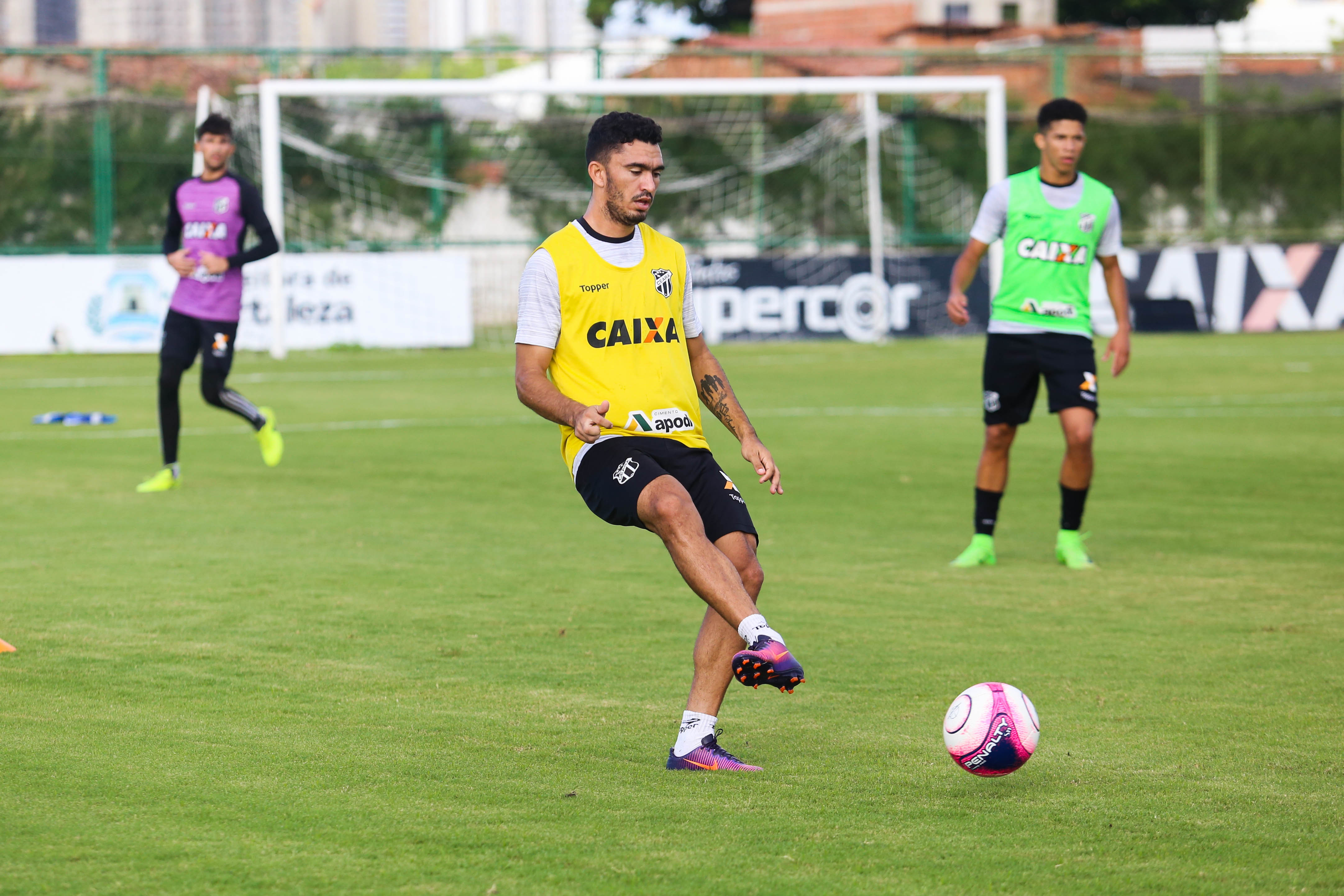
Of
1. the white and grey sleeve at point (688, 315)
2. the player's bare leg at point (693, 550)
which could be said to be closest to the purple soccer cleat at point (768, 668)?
the player's bare leg at point (693, 550)

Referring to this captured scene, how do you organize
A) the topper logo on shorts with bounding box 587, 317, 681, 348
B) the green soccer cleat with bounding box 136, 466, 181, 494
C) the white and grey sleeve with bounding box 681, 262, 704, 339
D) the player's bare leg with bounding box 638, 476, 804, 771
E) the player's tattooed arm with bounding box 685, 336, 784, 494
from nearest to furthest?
the player's bare leg with bounding box 638, 476, 804, 771 < the topper logo on shorts with bounding box 587, 317, 681, 348 < the player's tattooed arm with bounding box 685, 336, 784, 494 < the white and grey sleeve with bounding box 681, 262, 704, 339 < the green soccer cleat with bounding box 136, 466, 181, 494

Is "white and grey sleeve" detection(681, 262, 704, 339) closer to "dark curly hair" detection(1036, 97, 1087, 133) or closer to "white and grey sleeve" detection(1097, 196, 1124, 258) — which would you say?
"dark curly hair" detection(1036, 97, 1087, 133)

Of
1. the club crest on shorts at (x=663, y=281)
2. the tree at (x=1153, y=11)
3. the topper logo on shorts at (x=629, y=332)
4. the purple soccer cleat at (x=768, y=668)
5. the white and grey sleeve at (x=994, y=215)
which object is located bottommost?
the purple soccer cleat at (x=768, y=668)

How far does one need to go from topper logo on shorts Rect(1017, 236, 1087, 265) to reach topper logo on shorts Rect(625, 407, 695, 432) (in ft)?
13.4

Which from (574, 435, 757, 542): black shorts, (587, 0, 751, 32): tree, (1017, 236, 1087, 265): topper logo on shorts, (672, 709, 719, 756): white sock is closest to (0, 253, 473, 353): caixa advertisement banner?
(1017, 236, 1087, 265): topper logo on shorts

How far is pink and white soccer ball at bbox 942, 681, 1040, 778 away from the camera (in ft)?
15.4

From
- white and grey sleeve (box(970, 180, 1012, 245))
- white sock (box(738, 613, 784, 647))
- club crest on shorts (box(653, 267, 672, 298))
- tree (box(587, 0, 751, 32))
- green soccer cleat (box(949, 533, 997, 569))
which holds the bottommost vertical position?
green soccer cleat (box(949, 533, 997, 569))

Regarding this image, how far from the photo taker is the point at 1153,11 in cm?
5756

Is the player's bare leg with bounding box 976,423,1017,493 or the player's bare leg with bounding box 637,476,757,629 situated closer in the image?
the player's bare leg with bounding box 637,476,757,629

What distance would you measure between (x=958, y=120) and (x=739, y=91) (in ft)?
38.1

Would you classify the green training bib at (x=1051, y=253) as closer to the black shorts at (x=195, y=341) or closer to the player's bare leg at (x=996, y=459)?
the player's bare leg at (x=996, y=459)

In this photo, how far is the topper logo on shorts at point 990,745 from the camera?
4.68 m

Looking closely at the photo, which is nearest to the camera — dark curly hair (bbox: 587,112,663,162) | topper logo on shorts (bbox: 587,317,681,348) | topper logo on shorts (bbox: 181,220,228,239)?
dark curly hair (bbox: 587,112,663,162)

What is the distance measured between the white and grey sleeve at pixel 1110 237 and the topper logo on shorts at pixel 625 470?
4653 millimetres
